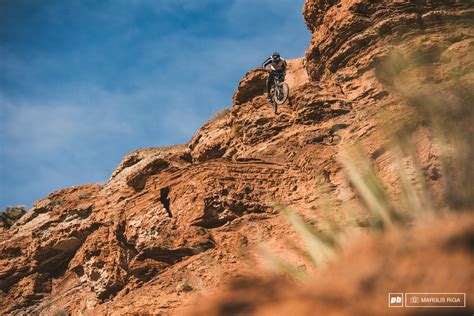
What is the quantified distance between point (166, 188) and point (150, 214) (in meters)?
0.94

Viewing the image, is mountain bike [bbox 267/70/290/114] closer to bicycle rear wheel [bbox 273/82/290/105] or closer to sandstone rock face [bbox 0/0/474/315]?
bicycle rear wheel [bbox 273/82/290/105]

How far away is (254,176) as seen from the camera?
11.7 meters

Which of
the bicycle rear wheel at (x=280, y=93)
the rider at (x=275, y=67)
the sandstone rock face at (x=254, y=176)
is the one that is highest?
the rider at (x=275, y=67)

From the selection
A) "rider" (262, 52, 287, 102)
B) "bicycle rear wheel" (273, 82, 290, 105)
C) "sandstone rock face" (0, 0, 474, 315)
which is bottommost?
"sandstone rock face" (0, 0, 474, 315)

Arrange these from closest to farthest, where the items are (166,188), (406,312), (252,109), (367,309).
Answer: (406,312) → (367,309) → (166,188) → (252,109)

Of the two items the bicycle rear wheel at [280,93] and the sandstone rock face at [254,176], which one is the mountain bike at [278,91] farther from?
the sandstone rock face at [254,176]

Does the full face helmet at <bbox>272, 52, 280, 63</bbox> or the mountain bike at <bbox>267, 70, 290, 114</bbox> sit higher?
the full face helmet at <bbox>272, 52, 280, 63</bbox>

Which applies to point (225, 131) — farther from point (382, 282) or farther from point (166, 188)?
point (382, 282)

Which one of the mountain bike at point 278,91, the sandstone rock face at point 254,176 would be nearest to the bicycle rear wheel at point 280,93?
the mountain bike at point 278,91

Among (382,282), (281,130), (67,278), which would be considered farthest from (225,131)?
(382,282)

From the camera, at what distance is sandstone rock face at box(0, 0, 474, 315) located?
9.73 metres

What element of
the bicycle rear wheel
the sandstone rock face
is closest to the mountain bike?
the bicycle rear wheel

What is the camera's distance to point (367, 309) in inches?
223

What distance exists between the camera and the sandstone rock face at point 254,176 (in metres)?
9.73
